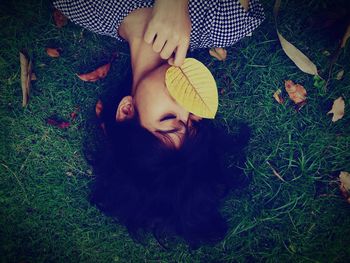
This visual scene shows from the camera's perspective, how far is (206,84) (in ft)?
6.48

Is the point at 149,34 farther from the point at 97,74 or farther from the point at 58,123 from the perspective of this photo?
the point at 58,123

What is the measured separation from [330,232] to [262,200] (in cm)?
57

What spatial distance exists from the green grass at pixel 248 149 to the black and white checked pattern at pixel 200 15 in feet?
0.96

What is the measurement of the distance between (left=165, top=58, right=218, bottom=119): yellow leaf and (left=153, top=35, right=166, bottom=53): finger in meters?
0.14

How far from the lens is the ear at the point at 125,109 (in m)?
1.97

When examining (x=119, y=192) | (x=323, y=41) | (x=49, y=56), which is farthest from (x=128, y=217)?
(x=323, y=41)

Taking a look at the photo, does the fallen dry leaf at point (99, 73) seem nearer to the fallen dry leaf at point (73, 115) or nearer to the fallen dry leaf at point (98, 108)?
the fallen dry leaf at point (98, 108)

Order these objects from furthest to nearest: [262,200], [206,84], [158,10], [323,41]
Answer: [262,200] < [323,41] < [206,84] < [158,10]

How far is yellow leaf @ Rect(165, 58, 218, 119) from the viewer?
6.13 ft

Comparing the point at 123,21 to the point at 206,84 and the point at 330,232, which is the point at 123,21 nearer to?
the point at 206,84

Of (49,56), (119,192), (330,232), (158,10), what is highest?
(158,10)

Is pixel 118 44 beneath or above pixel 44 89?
above

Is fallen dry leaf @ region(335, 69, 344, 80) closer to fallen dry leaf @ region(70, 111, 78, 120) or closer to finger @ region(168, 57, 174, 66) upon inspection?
finger @ region(168, 57, 174, 66)

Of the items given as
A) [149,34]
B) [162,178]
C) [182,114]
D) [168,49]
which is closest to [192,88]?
A: [182,114]
